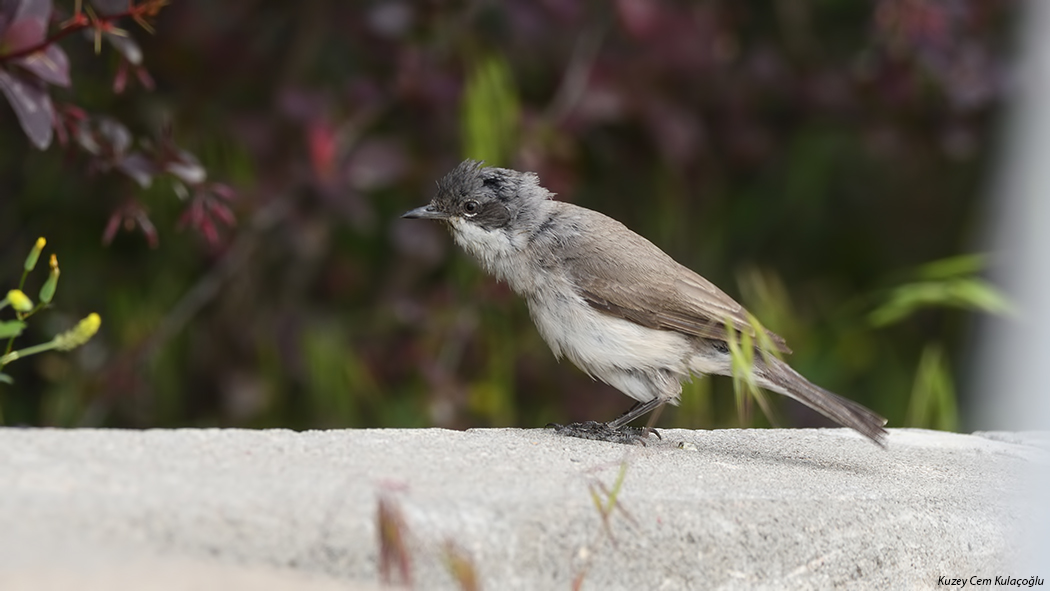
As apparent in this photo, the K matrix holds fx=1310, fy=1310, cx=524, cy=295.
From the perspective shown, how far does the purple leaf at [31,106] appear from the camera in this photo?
3.37 meters

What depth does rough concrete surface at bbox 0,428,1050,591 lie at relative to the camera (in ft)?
7.89

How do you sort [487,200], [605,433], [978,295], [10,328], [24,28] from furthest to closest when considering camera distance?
[978,295], [487,200], [605,433], [24,28], [10,328]

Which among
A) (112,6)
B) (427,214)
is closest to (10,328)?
(112,6)

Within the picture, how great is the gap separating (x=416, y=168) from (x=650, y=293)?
1500 millimetres

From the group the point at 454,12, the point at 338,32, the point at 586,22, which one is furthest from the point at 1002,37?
the point at 338,32

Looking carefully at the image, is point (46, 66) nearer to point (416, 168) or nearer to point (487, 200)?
point (487, 200)

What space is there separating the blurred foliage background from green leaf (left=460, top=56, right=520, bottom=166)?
0.04ft

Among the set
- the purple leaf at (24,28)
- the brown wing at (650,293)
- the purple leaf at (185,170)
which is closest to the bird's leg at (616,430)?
the brown wing at (650,293)

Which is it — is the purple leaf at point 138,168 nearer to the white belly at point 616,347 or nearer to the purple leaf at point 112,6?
the purple leaf at point 112,6

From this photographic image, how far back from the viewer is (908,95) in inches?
233

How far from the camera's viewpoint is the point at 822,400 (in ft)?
13.3

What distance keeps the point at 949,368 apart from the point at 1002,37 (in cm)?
178

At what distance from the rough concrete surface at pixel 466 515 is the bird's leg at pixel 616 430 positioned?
0.37 metres

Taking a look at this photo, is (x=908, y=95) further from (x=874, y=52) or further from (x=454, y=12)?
(x=454, y=12)
